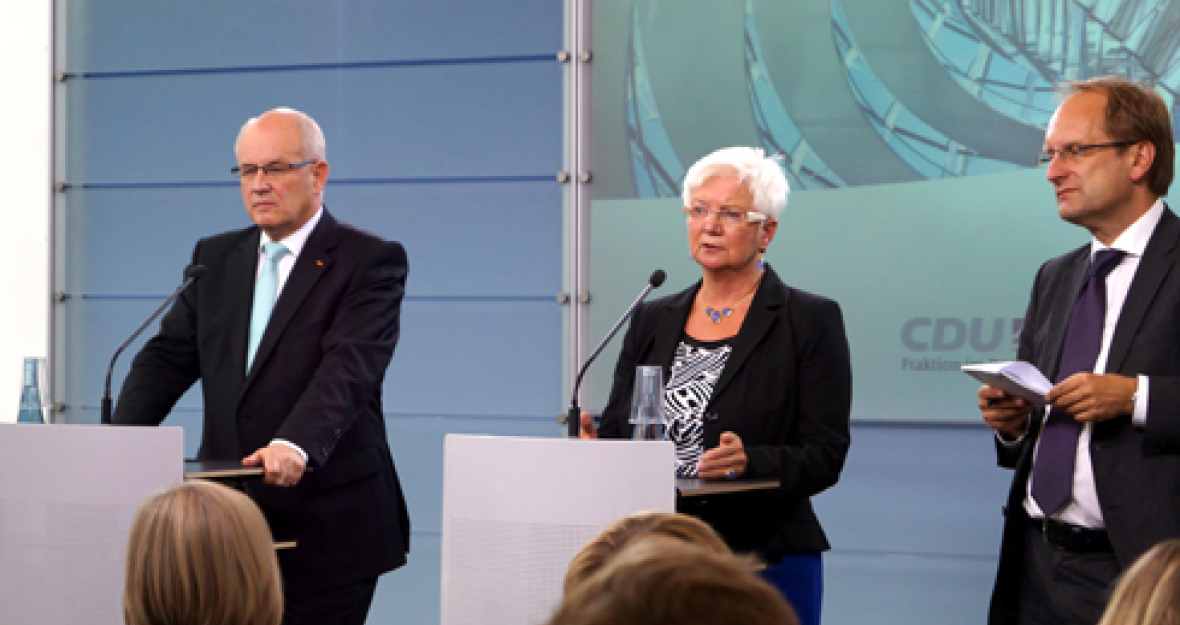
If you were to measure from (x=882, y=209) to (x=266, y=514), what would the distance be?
248 cm

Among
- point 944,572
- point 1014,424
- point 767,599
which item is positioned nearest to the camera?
point 767,599

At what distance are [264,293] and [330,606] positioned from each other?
76 centimetres

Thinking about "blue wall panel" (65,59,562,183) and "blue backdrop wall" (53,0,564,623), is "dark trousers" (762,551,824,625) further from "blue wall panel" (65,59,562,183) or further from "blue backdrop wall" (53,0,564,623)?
"blue wall panel" (65,59,562,183)

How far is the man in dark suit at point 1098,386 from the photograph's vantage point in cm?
235

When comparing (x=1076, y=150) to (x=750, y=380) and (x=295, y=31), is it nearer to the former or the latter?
(x=750, y=380)

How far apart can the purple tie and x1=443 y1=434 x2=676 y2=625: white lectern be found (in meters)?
0.82

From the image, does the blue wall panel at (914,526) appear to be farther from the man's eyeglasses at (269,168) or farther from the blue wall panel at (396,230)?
the man's eyeglasses at (269,168)

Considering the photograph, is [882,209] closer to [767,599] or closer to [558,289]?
[558,289]

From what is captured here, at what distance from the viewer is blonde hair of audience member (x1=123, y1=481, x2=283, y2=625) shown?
1.64 m

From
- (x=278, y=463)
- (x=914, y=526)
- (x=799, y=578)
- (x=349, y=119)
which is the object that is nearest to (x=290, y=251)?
(x=278, y=463)

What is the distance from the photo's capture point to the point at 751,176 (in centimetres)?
286

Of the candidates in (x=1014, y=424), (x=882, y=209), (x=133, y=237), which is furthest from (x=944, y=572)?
(x=133, y=237)

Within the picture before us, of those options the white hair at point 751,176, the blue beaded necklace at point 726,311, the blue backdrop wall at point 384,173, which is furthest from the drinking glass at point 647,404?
the blue backdrop wall at point 384,173

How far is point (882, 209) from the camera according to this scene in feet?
14.3
